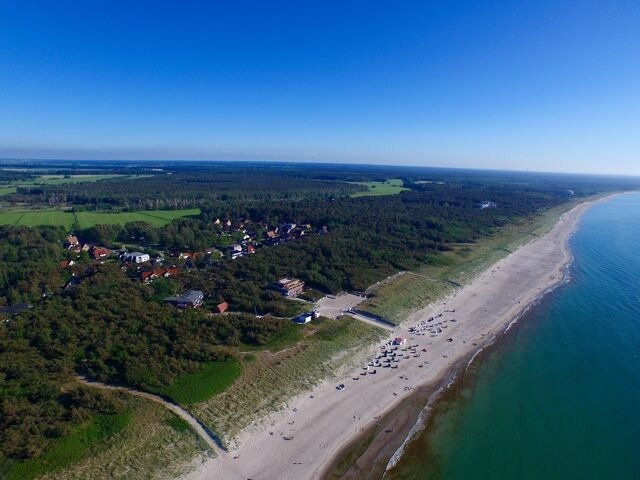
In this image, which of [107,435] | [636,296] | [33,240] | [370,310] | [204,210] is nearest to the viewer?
[107,435]

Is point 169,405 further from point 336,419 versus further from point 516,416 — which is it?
point 516,416

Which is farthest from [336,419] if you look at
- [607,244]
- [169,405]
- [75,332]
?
[607,244]

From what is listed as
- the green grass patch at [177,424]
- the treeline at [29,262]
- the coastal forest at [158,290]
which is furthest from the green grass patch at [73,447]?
the treeline at [29,262]

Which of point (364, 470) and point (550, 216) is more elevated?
point (550, 216)

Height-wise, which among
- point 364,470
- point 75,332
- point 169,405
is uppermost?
point 75,332

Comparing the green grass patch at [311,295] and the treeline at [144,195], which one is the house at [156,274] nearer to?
the green grass patch at [311,295]

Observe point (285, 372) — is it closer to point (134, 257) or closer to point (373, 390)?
point (373, 390)

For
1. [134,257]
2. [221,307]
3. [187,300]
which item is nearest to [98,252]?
[134,257]
